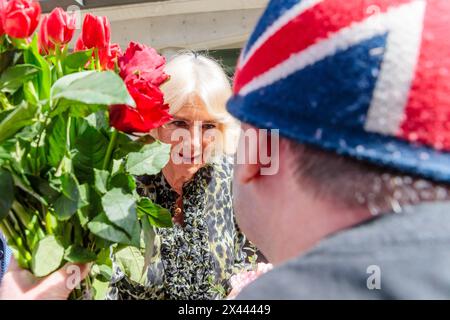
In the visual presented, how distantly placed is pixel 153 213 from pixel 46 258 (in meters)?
0.16

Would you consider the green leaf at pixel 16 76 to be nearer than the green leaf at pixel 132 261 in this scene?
Yes

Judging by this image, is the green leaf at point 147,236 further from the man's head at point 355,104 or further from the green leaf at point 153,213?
the man's head at point 355,104

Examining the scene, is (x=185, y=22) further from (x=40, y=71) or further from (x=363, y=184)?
(x=363, y=184)

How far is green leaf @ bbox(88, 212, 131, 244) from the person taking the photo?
65 cm

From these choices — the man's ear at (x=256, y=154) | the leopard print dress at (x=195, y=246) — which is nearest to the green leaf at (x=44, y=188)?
the man's ear at (x=256, y=154)

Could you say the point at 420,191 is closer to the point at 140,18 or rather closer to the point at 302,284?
the point at 302,284

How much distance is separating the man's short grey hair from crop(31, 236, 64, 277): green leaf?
1.06ft

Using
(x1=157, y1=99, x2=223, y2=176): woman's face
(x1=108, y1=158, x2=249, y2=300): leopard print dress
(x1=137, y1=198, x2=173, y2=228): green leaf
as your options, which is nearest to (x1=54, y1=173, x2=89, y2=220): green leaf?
(x1=137, y1=198, x2=173, y2=228): green leaf

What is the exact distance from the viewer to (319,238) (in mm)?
502

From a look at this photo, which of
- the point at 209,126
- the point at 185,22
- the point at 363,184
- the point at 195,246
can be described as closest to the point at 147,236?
the point at 363,184

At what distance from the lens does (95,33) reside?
2.40 feet

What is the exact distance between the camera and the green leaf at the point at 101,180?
0.67 metres

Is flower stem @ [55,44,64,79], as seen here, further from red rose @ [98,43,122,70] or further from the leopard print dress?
the leopard print dress

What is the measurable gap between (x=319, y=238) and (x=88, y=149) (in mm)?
326
